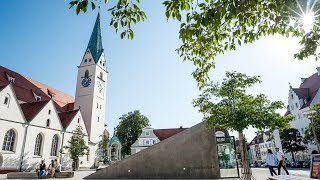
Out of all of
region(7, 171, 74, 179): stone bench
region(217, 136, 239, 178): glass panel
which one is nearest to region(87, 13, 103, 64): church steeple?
region(7, 171, 74, 179): stone bench

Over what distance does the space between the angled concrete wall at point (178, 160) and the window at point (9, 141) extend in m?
19.5

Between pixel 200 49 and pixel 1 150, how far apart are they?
99.0 ft

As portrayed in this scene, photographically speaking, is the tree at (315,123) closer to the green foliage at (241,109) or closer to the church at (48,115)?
the green foliage at (241,109)

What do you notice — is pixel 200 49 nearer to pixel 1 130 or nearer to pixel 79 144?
pixel 1 130

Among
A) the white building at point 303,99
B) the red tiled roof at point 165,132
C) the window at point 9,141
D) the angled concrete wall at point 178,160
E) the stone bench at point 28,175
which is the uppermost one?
the white building at point 303,99

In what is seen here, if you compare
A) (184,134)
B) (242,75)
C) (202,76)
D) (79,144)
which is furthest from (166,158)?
(79,144)

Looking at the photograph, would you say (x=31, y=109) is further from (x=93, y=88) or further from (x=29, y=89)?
(x=93, y=88)

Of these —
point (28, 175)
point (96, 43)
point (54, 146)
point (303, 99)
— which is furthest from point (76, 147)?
point (303, 99)

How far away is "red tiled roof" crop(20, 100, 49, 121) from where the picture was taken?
32606 millimetres

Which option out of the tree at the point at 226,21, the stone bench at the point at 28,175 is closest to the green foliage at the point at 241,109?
the tree at the point at 226,21

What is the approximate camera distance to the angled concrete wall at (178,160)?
48.1ft

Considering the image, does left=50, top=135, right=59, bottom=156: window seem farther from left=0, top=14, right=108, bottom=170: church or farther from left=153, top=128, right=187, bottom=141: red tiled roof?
left=153, top=128, right=187, bottom=141: red tiled roof

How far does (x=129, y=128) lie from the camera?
6103 cm

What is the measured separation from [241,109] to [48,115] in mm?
31853
